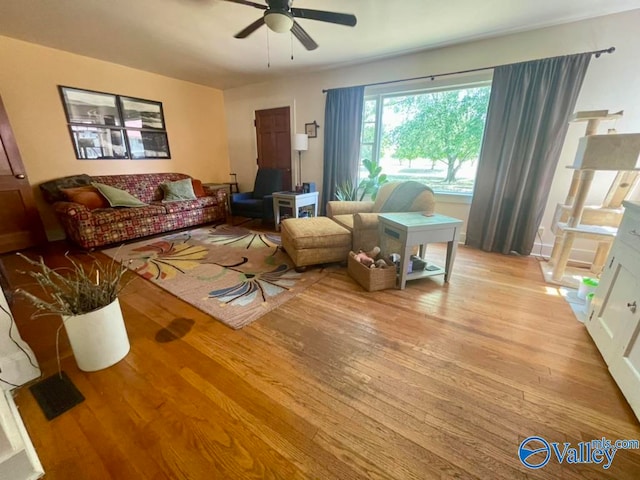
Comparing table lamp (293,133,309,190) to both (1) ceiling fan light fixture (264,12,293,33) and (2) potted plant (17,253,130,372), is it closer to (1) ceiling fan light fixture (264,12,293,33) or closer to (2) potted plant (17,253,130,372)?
(1) ceiling fan light fixture (264,12,293,33)

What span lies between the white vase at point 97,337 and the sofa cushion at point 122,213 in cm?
222

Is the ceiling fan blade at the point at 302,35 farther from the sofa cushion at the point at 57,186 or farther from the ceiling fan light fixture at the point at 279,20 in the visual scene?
the sofa cushion at the point at 57,186

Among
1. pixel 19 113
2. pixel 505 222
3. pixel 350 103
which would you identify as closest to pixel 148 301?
pixel 19 113

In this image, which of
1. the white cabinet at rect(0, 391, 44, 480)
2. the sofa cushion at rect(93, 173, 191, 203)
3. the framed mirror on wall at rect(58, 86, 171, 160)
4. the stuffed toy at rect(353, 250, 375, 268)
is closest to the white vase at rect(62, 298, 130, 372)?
the white cabinet at rect(0, 391, 44, 480)

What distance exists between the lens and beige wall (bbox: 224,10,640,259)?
2.28 metres

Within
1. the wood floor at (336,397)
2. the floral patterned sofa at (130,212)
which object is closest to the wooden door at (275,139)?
the floral patterned sofa at (130,212)

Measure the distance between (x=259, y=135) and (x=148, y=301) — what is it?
150 inches

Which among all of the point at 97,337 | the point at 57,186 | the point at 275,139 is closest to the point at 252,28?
the point at 275,139

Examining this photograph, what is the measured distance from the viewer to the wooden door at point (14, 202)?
108 inches

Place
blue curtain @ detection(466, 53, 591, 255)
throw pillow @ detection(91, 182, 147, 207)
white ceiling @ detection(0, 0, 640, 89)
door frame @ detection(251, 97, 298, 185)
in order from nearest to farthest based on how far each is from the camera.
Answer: white ceiling @ detection(0, 0, 640, 89), blue curtain @ detection(466, 53, 591, 255), throw pillow @ detection(91, 182, 147, 207), door frame @ detection(251, 97, 298, 185)

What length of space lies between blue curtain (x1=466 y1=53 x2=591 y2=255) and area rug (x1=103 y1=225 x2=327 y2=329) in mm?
2241

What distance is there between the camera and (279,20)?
1857 millimetres

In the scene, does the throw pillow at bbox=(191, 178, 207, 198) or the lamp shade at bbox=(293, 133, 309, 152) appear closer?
the lamp shade at bbox=(293, 133, 309, 152)

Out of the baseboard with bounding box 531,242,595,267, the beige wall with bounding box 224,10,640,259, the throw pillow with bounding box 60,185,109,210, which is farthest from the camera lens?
the throw pillow with bounding box 60,185,109,210
